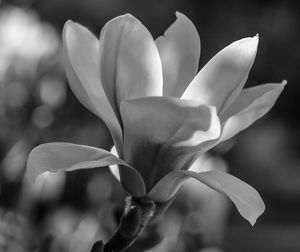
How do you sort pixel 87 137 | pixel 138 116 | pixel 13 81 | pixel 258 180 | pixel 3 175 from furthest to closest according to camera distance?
→ pixel 258 180 < pixel 87 137 < pixel 13 81 < pixel 3 175 < pixel 138 116

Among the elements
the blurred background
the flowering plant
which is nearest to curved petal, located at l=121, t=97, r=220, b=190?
the flowering plant

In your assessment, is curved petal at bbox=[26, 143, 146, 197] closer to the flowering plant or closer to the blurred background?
the flowering plant

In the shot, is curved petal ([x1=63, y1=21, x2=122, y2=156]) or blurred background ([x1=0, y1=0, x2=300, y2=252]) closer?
curved petal ([x1=63, y1=21, x2=122, y2=156])

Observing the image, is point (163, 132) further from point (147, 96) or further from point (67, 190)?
point (67, 190)

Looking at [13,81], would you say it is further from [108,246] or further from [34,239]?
[108,246]

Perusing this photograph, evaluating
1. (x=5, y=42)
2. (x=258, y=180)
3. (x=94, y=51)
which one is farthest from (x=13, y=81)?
(x=258, y=180)

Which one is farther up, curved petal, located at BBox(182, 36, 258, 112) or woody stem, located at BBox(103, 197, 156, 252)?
curved petal, located at BBox(182, 36, 258, 112)
